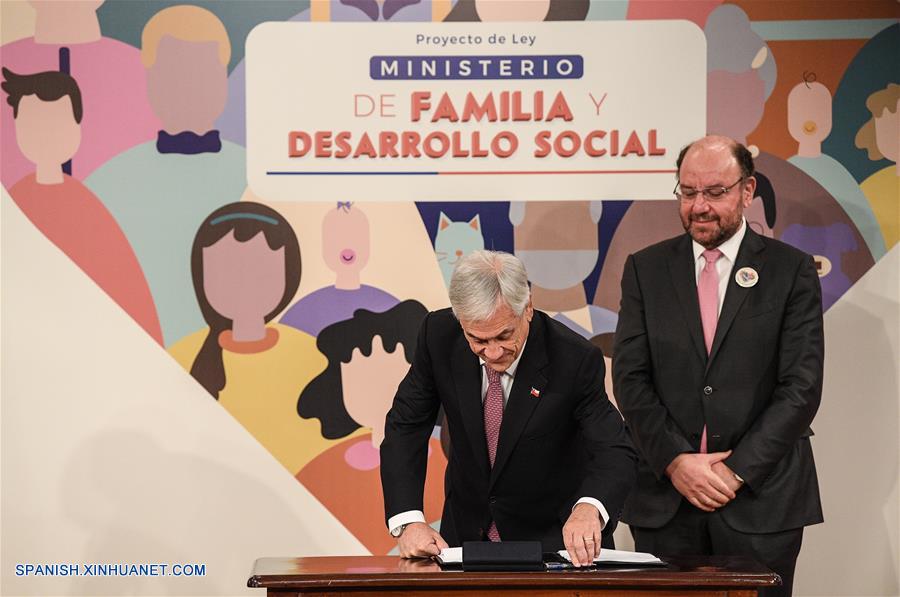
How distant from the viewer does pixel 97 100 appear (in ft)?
14.2

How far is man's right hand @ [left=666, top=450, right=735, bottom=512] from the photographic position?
321 cm

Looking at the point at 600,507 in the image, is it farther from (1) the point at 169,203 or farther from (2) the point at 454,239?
(1) the point at 169,203

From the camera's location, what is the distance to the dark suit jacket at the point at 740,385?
3.24 metres

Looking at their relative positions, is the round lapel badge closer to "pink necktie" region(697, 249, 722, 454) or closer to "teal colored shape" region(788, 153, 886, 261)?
"pink necktie" region(697, 249, 722, 454)

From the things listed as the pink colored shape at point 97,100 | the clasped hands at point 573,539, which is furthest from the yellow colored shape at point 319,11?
the clasped hands at point 573,539

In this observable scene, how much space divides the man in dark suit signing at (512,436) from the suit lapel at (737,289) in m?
0.54

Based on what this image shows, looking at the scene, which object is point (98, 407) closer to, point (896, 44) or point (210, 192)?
point (210, 192)

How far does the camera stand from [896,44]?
432cm

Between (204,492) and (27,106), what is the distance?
1659mm

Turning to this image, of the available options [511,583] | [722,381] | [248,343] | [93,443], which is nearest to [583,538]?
[511,583]

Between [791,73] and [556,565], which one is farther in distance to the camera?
[791,73]

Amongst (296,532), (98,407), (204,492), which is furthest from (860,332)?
(98,407)

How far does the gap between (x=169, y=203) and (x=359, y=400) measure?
1.07 meters

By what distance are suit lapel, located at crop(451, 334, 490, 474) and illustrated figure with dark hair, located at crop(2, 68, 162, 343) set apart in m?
1.80
